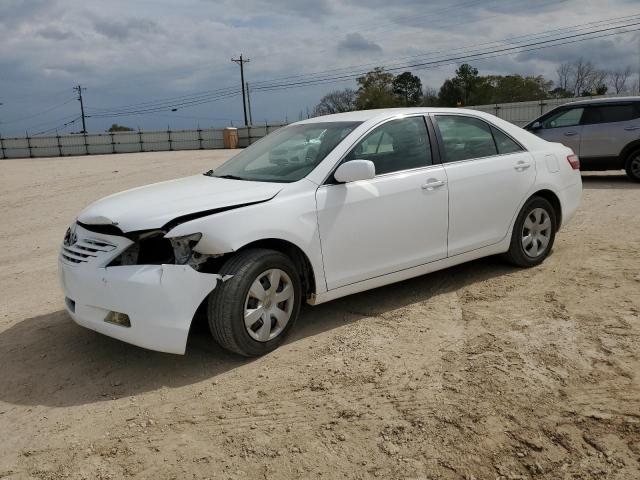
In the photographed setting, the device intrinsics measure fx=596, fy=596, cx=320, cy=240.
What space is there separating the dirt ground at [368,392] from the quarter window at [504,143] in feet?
3.95

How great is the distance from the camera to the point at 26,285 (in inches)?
242

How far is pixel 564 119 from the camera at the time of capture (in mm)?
12516

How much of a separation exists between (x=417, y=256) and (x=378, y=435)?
6.71 ft

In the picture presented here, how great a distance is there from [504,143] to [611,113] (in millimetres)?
7737

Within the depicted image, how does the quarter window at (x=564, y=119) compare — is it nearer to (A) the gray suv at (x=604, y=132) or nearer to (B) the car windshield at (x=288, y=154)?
(A) the gray suv at (x=604, y=132)

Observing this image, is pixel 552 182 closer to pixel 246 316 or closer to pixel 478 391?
pixel 478 391

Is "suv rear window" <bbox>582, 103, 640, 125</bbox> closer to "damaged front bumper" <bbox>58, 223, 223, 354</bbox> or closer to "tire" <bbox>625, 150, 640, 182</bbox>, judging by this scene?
"tire" <bbox>625, 150, 640, 182</bbox>

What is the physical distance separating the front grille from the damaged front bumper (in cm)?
2

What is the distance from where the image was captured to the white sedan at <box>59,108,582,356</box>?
372 centimetres

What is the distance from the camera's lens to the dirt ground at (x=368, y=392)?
112 inches

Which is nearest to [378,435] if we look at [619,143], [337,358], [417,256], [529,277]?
[337,358]

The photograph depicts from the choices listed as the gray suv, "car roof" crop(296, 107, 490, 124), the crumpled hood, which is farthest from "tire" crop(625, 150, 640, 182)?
the crumpled hood

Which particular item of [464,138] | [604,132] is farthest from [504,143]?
[604,132]

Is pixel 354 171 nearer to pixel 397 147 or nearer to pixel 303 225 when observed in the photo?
pixel 303 225
